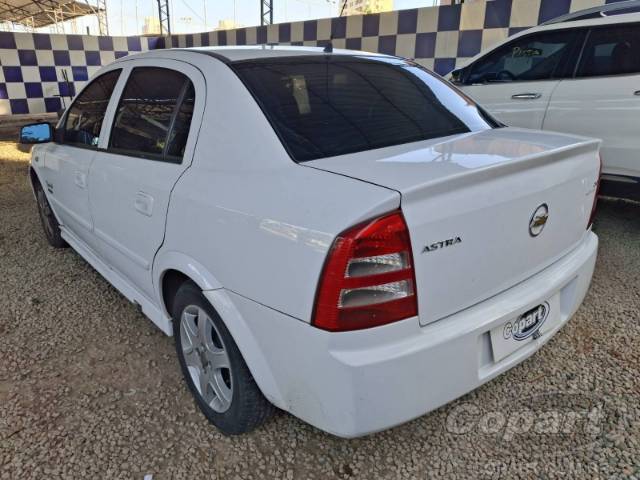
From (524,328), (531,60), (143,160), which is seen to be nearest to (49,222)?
(143,160)

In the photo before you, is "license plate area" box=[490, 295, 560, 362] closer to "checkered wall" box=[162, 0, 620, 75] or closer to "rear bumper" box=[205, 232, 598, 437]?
"rear bumper" box=[205, 232, 598, 437]

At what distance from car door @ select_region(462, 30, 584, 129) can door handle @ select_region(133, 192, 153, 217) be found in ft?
8.79

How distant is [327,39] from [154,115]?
5.05 meters

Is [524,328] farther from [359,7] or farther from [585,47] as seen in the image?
[359,7]

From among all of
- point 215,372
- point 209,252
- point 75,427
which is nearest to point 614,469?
point 215,372

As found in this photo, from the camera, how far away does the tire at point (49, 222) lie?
287 cm

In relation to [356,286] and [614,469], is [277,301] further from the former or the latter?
[614,469]

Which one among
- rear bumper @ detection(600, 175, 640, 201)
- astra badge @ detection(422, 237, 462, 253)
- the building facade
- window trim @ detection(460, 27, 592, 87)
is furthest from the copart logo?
the building facade

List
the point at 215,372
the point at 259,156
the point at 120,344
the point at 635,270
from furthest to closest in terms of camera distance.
Result: 1. the point at 635,270
2. the point at 120,344
3. the point at 215,372
4. the point at 259,156

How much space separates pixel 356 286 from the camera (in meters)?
1.05

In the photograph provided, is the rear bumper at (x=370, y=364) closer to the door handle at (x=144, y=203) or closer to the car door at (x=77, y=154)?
the door handle at (x=144, y=203)

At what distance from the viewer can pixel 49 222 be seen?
2932 millimetres

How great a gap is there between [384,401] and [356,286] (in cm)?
28

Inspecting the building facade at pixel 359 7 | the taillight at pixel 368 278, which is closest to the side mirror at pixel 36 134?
the taillight at pixel 368 278
